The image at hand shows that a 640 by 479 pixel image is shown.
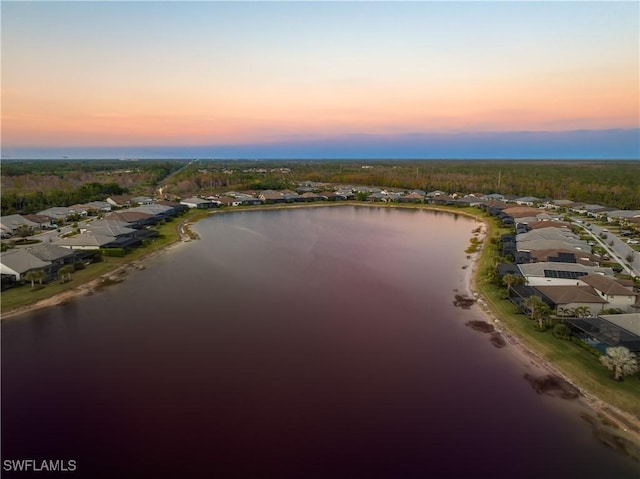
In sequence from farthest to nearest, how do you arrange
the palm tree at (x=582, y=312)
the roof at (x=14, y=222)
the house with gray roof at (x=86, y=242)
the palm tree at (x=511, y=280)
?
the roof at (x=14, y=222), the house with gray roof at (x=86, y=242), the palm tree at (x=511, y=280), the palm tree at (x=582, y=312)

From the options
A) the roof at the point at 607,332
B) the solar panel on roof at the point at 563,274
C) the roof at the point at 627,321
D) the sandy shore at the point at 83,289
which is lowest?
the sandy shore at the point at 83,289

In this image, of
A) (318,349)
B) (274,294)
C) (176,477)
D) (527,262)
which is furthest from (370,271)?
(176,477)

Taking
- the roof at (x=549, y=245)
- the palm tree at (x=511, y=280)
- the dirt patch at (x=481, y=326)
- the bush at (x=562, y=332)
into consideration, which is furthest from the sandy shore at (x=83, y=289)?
the roof at (x=549, y=245)

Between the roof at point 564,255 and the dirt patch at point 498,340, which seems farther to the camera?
the roof at point 564,255

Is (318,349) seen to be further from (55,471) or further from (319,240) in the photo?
(319,240)

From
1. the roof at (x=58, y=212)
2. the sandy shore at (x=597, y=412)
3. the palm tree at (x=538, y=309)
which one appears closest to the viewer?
the sandy shore at (x=597, y=412)

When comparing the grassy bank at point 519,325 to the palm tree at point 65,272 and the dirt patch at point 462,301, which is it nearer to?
the palm tree at point 65,272

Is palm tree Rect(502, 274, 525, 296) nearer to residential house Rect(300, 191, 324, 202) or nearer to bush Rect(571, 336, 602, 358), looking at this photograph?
bush Rect(571, 336, 602, 358)

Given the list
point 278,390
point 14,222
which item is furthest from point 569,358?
point 14,222
